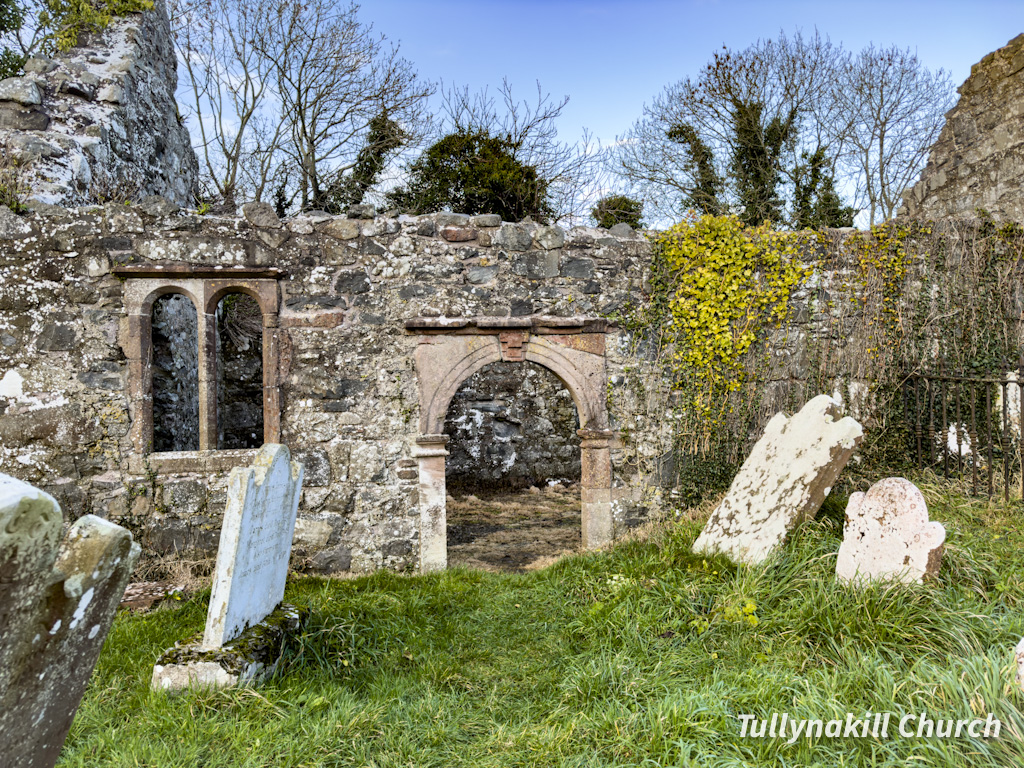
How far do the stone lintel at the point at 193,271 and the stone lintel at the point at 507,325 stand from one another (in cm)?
130

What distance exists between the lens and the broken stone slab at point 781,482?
4406 mm

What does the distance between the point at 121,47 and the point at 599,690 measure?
8.62 meters

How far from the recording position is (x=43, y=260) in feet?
17.8

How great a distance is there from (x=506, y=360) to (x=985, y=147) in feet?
19.9

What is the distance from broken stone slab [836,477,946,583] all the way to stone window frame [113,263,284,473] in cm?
451

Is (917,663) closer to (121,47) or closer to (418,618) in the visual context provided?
(418,618)

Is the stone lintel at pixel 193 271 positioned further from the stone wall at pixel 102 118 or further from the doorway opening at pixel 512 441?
the doorway opening at pixel 512 441

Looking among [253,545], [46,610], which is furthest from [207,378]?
[46,610]

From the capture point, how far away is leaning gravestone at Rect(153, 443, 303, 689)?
125 inches

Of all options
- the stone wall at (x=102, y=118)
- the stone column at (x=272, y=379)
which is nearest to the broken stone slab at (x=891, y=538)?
the stone column at (x=272, y=379)

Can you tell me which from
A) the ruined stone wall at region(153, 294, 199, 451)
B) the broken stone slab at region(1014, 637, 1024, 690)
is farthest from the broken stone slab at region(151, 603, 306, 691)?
the ruined stone wall at region(153, 294, 199, 451)

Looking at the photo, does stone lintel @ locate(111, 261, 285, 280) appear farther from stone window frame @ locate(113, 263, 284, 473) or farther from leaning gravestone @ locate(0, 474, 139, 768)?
leaning gravestone @ locate(0, 474, 139, 768)

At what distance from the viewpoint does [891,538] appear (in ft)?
12.1

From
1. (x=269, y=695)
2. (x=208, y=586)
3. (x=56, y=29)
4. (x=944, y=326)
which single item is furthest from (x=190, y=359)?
(x=944, y=326)
